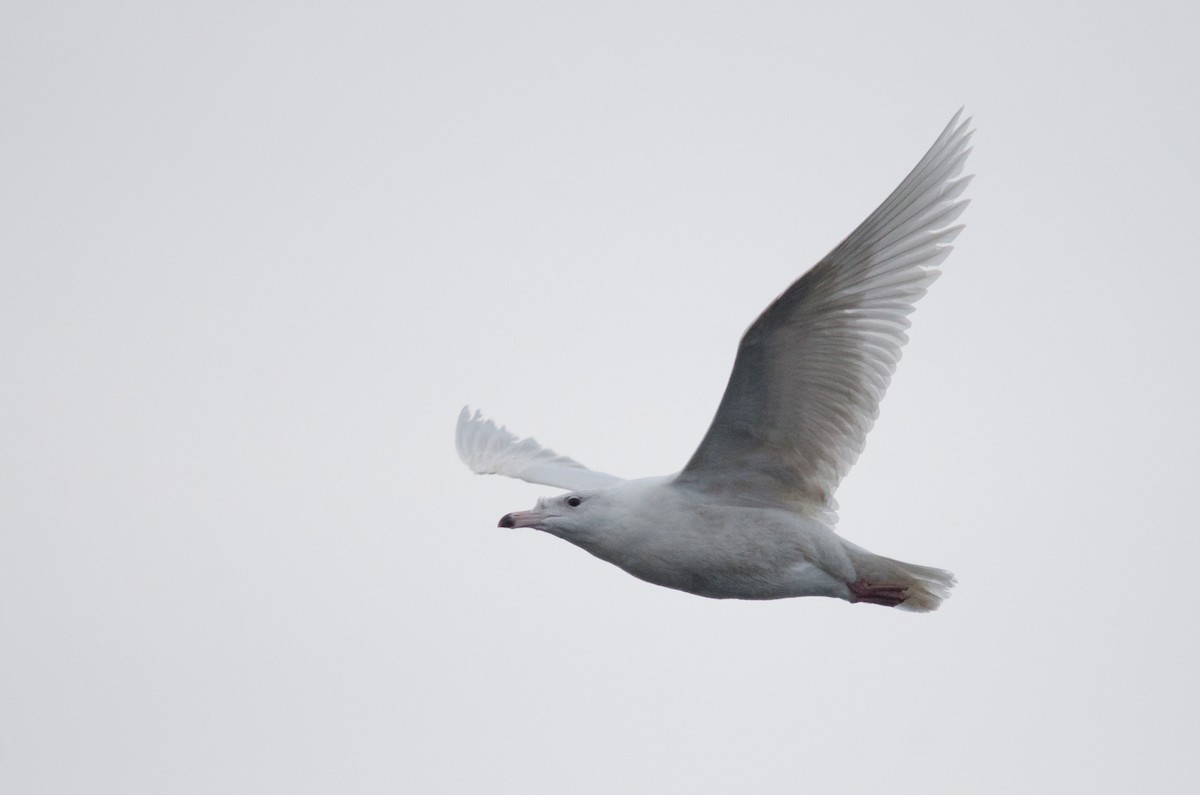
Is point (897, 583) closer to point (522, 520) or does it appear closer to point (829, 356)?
point (829, 356)

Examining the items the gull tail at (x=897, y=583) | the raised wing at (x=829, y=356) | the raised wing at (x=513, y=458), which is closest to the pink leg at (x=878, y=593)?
the gull tail at (x=897, y=583)

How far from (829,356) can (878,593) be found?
1668 mm

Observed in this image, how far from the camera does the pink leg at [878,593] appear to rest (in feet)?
34.1

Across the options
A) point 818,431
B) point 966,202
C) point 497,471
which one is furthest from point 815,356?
point 497,471

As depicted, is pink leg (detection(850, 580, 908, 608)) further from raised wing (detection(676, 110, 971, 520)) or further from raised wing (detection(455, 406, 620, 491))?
raised wing (detection(455, 406, 620, 491))

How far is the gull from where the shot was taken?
377 inches

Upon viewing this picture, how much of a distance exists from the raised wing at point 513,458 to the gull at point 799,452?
2241mm

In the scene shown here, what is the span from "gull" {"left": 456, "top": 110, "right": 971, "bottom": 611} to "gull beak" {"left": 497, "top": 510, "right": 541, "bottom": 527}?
10 millimetres

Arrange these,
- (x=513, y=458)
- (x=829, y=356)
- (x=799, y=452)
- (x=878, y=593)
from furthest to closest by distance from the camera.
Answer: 1. (x=513, y=458)
2. (x=878, y=593)
3. (x=799, y=452)
4. (x=829, y=356)

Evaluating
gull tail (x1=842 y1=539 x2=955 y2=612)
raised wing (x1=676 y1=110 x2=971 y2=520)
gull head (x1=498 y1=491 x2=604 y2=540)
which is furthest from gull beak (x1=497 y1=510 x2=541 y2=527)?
gull tail (x1=842 y1=539 x2=955 y2=612)

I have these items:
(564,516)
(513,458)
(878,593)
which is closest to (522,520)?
(564,516)

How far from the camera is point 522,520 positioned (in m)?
10.3

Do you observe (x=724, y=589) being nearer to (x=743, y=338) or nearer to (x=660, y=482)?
(x=660, y=482)

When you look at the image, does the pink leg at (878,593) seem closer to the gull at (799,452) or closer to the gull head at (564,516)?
the gull at (799,452)
